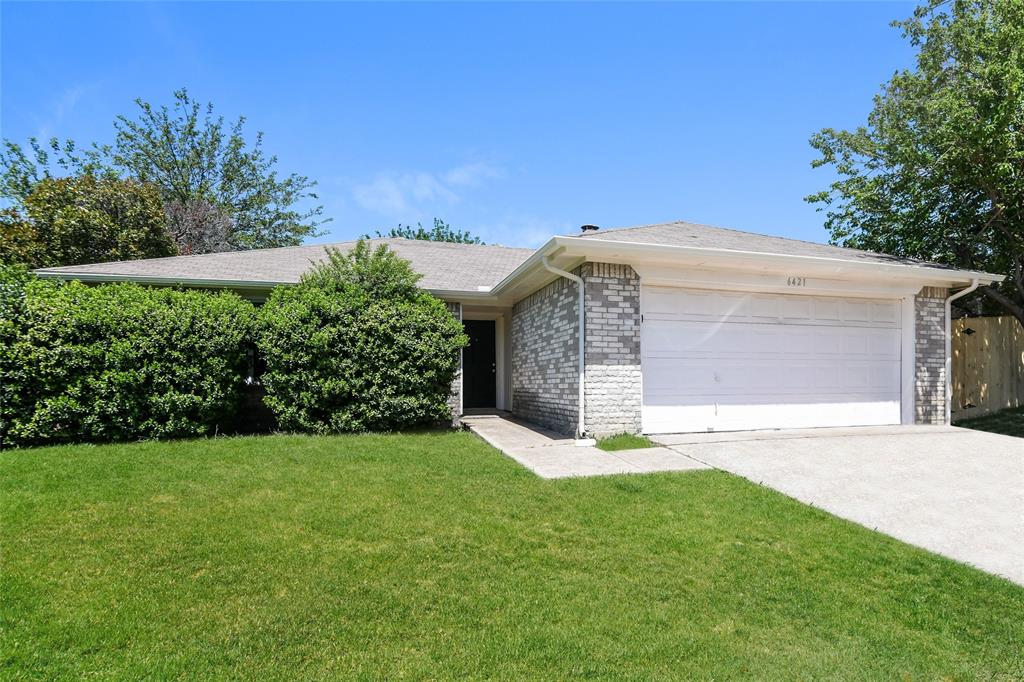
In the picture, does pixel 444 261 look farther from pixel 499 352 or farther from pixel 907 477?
pixel 907 477

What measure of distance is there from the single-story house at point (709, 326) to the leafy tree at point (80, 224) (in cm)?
993

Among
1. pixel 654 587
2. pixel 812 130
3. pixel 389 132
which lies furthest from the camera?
pixel 389 132

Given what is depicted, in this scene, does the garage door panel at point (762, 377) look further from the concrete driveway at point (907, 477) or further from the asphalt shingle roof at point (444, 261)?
the asphalt shingle roof at point (444, 261)

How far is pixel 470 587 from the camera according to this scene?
123 inches

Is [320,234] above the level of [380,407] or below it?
above

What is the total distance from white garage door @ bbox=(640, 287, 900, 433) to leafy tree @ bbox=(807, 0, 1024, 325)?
3.25 m

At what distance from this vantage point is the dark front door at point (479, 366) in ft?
42.2

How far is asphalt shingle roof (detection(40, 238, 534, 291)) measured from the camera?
9.60 meters

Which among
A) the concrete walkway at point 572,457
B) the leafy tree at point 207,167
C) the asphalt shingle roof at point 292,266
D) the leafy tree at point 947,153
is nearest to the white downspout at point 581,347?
the concrete walkway at point 572,457

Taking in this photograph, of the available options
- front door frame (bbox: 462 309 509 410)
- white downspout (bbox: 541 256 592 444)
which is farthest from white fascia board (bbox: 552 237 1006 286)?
front door frame (bbox: 462 309 509 410)

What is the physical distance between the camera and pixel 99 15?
8.99m

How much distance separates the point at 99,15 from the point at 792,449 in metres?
13.1

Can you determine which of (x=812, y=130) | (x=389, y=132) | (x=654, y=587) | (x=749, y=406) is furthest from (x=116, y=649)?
(x=812, y=130)

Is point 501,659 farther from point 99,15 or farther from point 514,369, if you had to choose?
point 99,15
